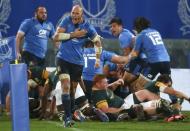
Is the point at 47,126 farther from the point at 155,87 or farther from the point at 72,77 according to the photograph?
the point at 155,87

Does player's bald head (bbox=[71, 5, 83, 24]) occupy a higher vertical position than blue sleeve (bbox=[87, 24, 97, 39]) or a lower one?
higher

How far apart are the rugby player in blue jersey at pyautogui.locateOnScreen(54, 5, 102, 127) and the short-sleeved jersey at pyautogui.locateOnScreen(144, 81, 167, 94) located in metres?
1.18

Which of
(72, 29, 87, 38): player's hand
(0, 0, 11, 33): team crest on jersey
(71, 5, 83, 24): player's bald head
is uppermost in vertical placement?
(0, 0, 11, 33): team crest on jersey

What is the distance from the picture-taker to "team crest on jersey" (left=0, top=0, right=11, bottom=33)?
16656 millimetres

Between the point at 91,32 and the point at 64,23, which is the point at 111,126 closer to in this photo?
the point at 91,32

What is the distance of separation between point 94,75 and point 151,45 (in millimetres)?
1212

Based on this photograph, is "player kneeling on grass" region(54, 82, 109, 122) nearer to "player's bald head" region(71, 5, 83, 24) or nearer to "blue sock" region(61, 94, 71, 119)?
"blue sock" region(61, 94, 71, 119)

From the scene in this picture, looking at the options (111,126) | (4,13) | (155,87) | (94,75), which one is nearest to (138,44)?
(155,87)

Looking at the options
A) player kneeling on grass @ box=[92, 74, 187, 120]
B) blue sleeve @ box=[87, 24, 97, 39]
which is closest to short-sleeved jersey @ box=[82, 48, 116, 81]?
player kneeling on grass @ box=[92, 74, 187, 120]

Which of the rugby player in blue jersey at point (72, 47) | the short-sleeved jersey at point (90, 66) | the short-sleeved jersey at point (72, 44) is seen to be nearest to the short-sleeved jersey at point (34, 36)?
the short-sleeved jersey at point (90, 66)

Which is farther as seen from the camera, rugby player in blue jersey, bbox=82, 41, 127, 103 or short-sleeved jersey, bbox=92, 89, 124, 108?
rugby player in blue jersey, bbox=82, 41, 127, 103

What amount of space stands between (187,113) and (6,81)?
3619 mm

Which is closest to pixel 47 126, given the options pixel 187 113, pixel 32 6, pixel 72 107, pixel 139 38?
pixel 72 107

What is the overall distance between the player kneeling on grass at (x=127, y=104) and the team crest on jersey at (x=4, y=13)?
13.3 feet
